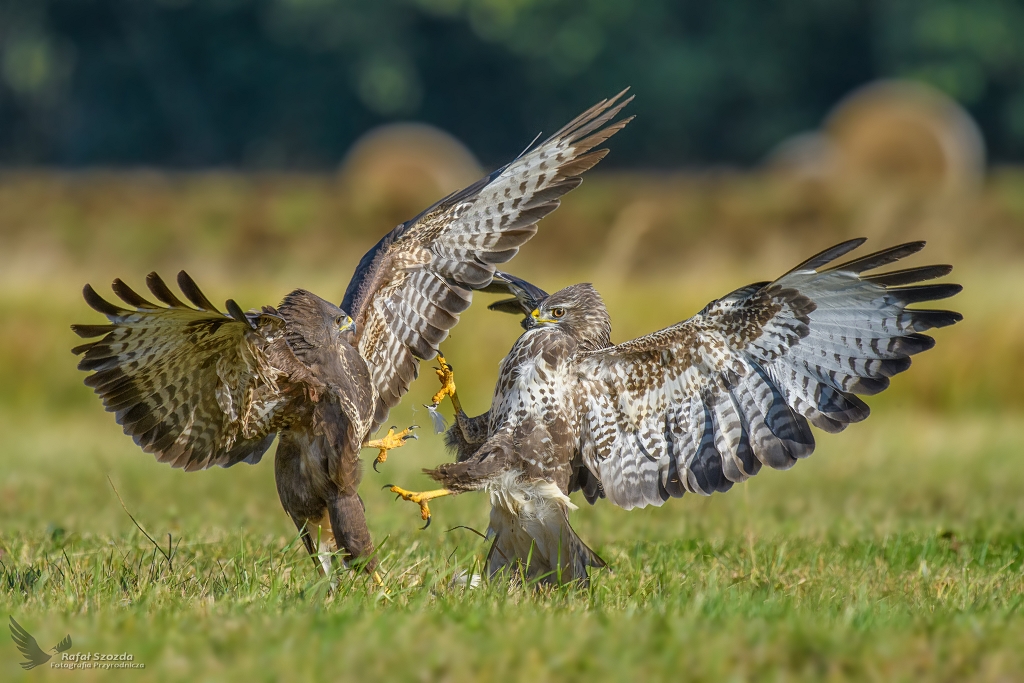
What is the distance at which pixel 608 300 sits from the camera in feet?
36.9

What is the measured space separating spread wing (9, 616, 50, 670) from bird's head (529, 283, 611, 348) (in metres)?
2.27

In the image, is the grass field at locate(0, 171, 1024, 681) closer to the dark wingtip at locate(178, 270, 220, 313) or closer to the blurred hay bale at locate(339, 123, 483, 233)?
the dark wingtip at locate(178, 270, 220, 313)

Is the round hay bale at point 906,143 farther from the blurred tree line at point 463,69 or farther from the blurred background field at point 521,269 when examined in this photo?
the blurred tree line at point 463,69

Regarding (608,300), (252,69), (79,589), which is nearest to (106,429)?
(608,300)

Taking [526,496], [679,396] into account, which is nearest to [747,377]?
[679,396]

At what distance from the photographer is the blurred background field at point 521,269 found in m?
3.52

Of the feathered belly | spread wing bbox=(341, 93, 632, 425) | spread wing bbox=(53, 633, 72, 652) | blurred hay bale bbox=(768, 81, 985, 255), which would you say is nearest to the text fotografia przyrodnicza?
spread wing bbox=(53, 633, 72, 652)

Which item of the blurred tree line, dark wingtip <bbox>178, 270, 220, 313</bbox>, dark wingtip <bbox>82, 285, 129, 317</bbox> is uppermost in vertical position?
the blurred tree line

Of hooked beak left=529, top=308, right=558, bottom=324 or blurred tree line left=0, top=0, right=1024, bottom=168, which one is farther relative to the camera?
blurred tree line left=0, top=0, right=1024, bottom=168

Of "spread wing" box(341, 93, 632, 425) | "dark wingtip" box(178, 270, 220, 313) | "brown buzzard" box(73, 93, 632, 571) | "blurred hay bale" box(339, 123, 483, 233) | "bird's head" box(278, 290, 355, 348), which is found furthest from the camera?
"blurred hay bale" box(339, 123, 483, 233)

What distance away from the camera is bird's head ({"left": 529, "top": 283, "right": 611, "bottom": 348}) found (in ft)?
16.3

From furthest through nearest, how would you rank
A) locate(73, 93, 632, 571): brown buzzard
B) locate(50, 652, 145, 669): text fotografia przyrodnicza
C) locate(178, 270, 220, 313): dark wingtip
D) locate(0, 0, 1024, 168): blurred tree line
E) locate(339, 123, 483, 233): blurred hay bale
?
locate(0, 0, 1024, 168): blurred tree line < locate(339, 123, 483, 233): blurred hay bale < locate(73, 93, 632, 571): brown buzzard < locate(178, 270, 220, 313): dark wingtip < locate(50, 652, 145, 669): text fotografia przyrodnicza

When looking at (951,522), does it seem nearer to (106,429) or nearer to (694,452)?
(694,452)

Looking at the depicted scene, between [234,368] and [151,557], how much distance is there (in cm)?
106
